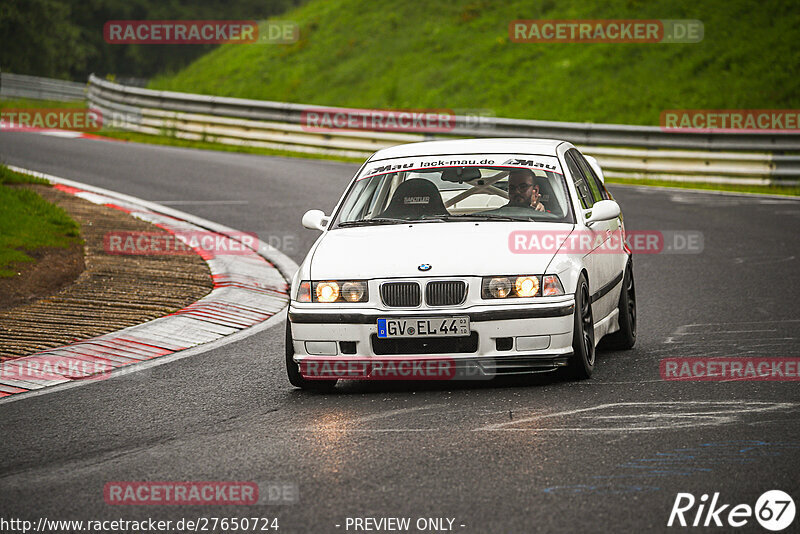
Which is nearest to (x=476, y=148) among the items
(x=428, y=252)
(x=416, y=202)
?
(x=416, y=202)

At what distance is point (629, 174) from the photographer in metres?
21.7

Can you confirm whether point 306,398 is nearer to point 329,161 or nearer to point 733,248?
point 733,248

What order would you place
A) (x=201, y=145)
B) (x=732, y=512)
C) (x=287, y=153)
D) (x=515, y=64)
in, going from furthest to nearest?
(x=515, y=64), (x=201, y=145), (x=287, y=153), (x=732, y=512)

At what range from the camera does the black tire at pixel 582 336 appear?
23.1 feet

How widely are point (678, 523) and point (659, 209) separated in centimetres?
1269

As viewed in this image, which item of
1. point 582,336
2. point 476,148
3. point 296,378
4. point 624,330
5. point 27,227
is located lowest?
point 296,378

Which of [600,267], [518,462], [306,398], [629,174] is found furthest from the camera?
[629,174]

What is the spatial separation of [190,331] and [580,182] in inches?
132

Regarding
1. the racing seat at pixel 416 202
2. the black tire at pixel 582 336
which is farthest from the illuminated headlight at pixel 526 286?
the racing seat at pixel 416 202

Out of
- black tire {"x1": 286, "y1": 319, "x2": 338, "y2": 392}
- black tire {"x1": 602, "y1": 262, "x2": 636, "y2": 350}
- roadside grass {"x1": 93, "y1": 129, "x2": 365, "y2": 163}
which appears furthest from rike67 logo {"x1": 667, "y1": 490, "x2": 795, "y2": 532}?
roadside grass {"x1": 93, "y1": 129, "x2": 365, "y2": 163}

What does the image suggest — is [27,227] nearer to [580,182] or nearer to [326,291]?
[326,291]

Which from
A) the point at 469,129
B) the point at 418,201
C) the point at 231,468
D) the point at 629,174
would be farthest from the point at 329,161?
the point at 231,468

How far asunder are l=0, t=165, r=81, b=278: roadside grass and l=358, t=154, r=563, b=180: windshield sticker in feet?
14.5

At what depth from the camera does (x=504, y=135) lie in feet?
73.9
